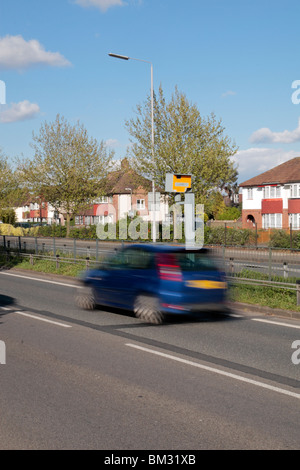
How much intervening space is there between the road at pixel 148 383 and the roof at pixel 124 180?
31.6 meters

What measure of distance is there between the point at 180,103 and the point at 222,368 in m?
36.7

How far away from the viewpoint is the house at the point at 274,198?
5412cm

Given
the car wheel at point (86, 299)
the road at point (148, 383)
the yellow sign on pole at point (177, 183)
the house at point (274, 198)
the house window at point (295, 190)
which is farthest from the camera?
the house at point (274, 198)

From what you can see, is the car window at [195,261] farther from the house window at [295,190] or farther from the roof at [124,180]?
the house window at [295,190]

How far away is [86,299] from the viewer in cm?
1270

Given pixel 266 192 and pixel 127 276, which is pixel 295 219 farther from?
pixel 127 276

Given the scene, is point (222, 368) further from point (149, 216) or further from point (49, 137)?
point (149, 216)

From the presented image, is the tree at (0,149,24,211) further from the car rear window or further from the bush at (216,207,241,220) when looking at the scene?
the car rear window

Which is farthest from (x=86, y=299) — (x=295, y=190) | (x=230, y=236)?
(x=295, y=190)

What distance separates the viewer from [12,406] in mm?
5973

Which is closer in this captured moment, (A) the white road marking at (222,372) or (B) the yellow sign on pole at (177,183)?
(A) the white road marking at (222,372)

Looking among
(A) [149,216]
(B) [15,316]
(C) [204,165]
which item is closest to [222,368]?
(B) [15,316]

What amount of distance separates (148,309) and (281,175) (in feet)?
160

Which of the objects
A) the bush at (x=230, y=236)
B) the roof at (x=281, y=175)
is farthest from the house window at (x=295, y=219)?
the bush at (x=230, y=236)
